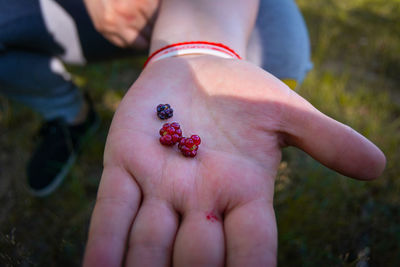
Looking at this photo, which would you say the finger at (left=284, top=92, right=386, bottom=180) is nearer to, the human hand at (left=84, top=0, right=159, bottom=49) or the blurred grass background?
the blurred grass background

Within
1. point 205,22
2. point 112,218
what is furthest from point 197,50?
point 112,218

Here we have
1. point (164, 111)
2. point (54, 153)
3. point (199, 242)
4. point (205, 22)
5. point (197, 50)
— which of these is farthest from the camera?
point (54, 153)

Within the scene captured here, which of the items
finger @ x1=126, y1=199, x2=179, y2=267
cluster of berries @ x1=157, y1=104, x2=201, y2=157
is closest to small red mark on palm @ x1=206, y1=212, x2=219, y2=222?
finger @ x1=126, y1=199, x2=179, y2=267

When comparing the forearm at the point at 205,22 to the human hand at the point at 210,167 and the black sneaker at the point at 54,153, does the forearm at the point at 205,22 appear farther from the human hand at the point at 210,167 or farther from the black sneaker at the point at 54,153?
the black sneaker at the point at 54,153

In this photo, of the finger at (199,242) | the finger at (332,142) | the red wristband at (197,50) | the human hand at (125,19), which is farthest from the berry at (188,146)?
the human hand at (125,19)

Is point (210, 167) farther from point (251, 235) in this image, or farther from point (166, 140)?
point (251, 235)

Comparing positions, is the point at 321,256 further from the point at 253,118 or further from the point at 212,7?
the point at 212,7
